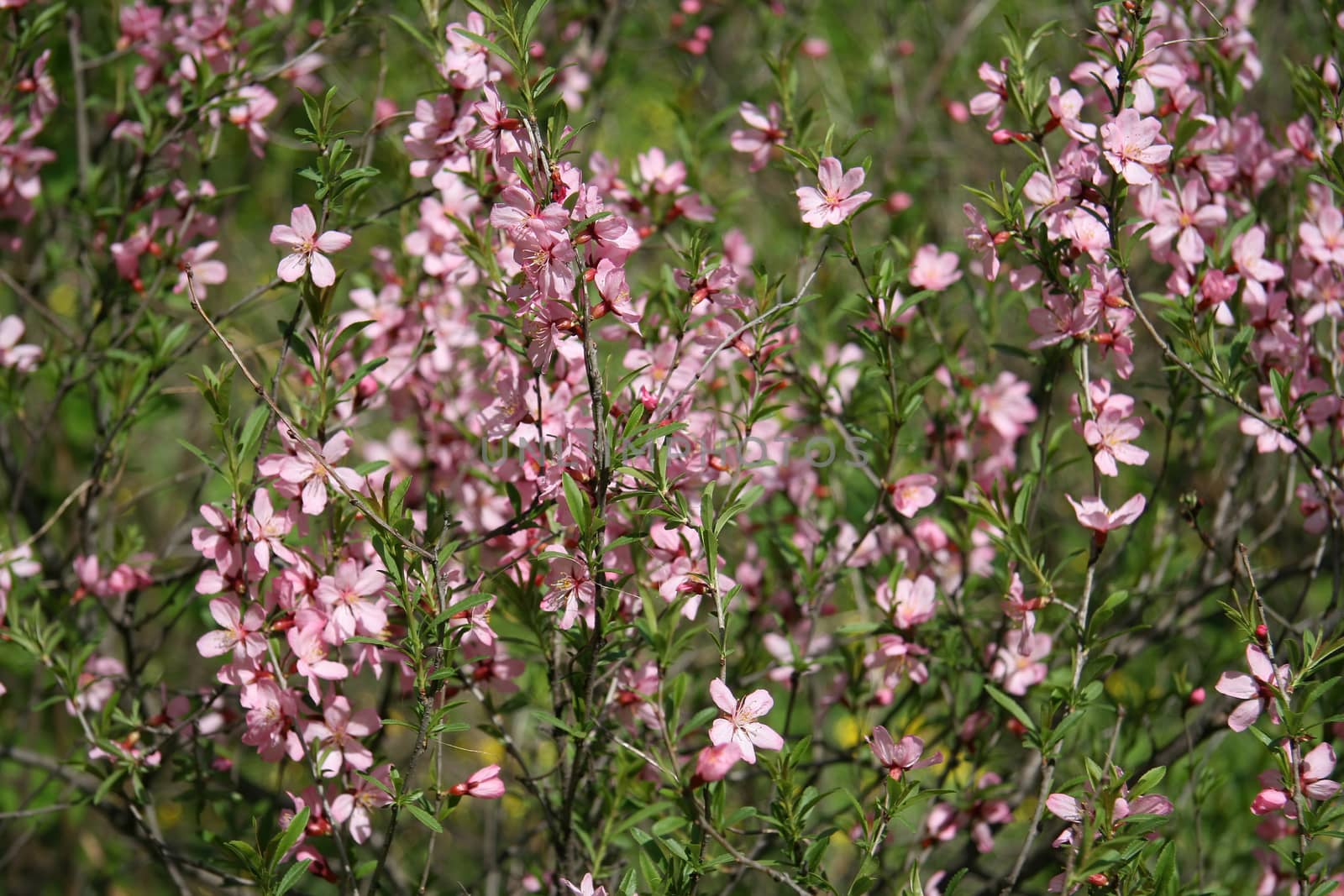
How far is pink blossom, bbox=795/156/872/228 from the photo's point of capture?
7.14 feet

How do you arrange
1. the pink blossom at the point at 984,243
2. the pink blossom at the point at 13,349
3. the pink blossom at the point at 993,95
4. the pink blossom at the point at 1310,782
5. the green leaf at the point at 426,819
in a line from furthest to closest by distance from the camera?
the pink blossom at the point at 13,349 < the pink blossom at the point at 993,95 < the pink blossom at the point at 984,243 < the pink blossom at the point at 1310,782 < the green leaf at the point at 426,819

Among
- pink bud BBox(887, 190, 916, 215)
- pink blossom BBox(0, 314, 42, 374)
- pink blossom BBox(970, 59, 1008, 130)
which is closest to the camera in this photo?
pink blossom BBox(970, 59, 1008, 130)

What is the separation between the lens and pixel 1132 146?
2.13 metres

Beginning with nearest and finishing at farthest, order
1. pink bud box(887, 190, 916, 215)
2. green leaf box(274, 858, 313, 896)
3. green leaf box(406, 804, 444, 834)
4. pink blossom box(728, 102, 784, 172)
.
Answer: green leaf box(406, 804, 444, 834) → green leaf box(274, 858, 313, 896) → pink blossom box(728, 102, 784, 172) → pink bud box(887, 190, 916, 215)

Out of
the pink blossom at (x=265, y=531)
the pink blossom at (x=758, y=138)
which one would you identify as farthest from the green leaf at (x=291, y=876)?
the pink blossom at (x=758, y=138)

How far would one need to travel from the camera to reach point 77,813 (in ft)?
12.3

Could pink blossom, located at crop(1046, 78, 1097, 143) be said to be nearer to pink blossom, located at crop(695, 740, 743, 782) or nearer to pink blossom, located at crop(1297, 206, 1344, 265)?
pink blossom, located at crop(1297, 206, 1344, 265)

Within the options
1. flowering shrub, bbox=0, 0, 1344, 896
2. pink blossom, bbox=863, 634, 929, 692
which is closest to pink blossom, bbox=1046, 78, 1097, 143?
flowering shrub, bbox=0, 0, 1344, 896

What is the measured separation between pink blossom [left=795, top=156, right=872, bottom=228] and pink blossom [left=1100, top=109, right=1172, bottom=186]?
1.50ft

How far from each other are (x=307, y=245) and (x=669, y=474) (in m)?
0.80

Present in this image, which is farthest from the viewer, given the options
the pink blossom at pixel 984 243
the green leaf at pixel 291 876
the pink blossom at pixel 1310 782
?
the pink blossom at pixel 984 243

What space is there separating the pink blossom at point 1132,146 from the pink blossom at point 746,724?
3.85 ft

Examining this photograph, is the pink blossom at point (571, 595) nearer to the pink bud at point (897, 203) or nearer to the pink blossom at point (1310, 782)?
the pink blossom at point (1310, 782)

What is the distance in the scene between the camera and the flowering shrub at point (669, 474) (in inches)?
79.0
